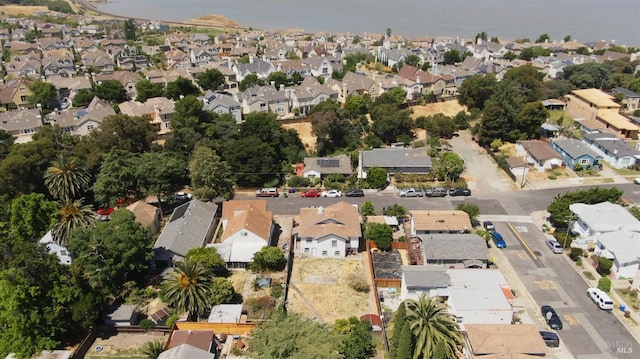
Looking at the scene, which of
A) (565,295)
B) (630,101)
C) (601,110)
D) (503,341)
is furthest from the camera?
(630,101)

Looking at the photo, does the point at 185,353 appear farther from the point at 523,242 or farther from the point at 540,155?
the point at 540,155

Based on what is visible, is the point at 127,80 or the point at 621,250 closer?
the point at 621,250

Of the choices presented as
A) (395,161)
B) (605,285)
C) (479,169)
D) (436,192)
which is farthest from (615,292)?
(395,161)

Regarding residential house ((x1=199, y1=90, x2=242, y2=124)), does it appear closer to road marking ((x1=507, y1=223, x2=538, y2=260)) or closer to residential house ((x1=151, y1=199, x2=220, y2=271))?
residential house ((x1=151, y1=199, x2=220, y2=271))

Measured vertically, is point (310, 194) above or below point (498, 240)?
below

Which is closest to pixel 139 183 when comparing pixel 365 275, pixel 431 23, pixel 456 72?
pixel 365 275

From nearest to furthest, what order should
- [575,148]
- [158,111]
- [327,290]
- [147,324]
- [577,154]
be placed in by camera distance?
[147,324], [327,290], [577,154], [575,148], [158,111]

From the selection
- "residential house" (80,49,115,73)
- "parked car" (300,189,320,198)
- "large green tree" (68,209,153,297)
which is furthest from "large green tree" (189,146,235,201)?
"residential house" (80,49,115,73)
